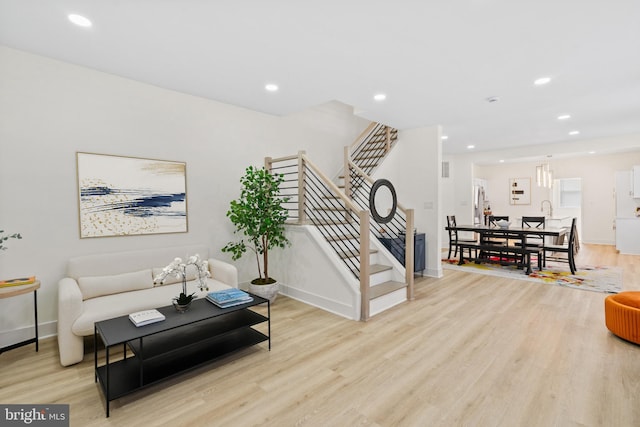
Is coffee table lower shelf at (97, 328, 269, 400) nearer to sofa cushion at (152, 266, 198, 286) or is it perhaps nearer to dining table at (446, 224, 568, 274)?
sofa cushion at (152, 266, 198, 286)

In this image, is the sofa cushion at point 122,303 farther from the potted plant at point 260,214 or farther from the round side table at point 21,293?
the potted plant at point 260,214

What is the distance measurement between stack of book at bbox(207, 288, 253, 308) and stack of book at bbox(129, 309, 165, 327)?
1.45 feet

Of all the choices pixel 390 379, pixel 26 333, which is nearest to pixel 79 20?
pixel 26 333

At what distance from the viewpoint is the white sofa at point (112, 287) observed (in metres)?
2.45

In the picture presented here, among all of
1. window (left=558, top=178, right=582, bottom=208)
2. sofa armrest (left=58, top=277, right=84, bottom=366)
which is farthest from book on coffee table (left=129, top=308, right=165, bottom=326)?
window (left=558, top=178, right=582, bottom=208)

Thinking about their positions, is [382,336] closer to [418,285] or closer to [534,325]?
[534,325]

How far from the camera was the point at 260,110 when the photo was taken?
4.59 m

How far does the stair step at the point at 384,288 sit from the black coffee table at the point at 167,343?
5.02ft

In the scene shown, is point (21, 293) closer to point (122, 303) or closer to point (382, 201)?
point (122, 303)

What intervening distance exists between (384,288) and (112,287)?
311 centimetres

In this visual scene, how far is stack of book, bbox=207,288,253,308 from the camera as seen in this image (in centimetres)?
258

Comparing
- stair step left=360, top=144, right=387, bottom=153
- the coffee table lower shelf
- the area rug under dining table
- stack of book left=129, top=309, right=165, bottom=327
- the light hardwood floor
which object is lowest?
the light hardwood floor

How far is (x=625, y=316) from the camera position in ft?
9.27

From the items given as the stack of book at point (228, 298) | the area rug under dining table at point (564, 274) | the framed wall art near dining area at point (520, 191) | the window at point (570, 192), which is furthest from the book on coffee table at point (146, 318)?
the window at point (570, 192)
